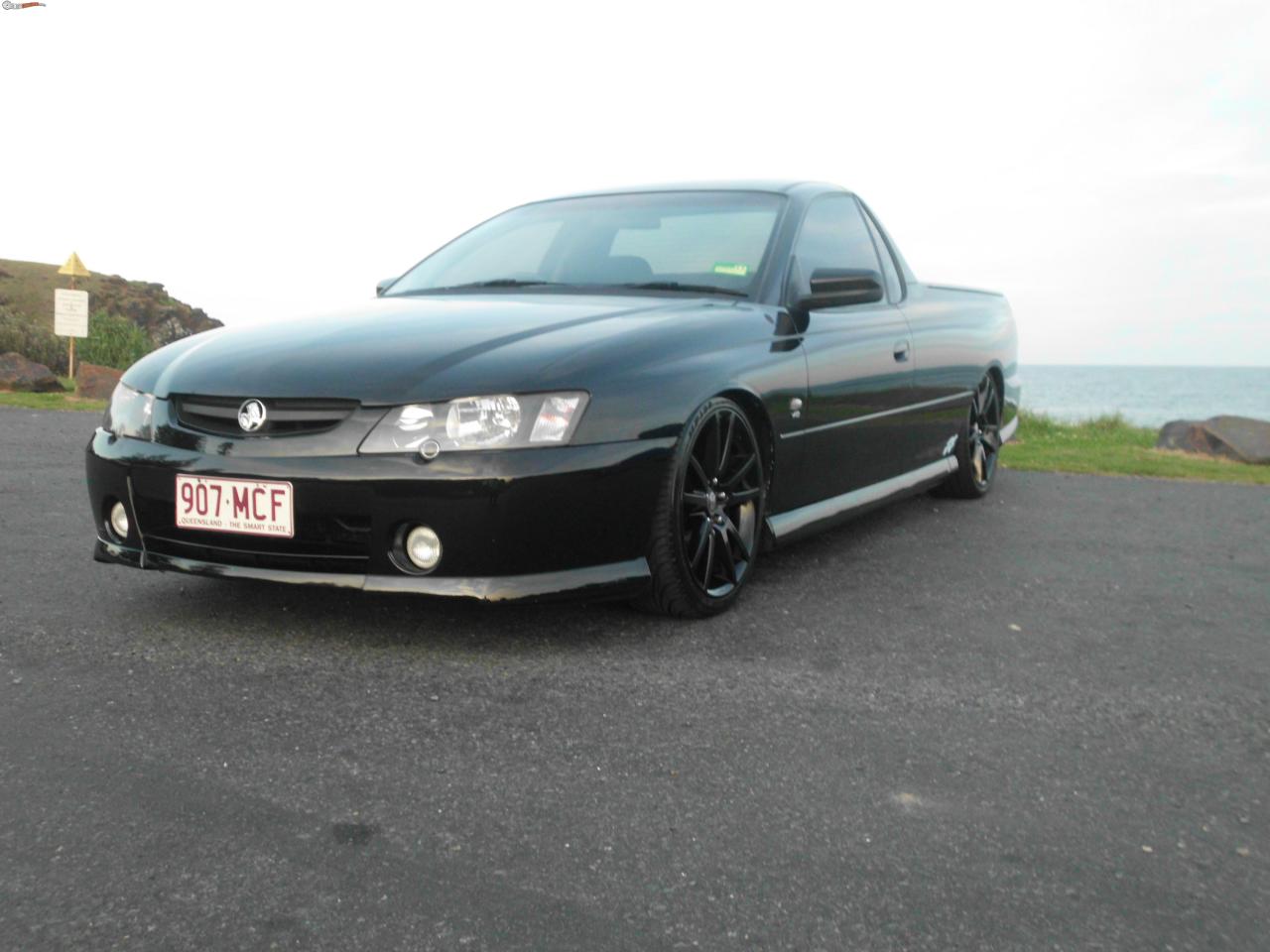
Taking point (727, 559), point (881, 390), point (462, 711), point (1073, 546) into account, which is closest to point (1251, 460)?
point (1073, 546)

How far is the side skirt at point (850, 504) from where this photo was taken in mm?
4336

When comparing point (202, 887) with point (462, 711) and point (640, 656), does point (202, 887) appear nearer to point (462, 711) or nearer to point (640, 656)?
point (462, 711)

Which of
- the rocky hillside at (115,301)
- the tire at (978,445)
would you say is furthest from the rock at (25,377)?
the rocky hillside at (115,301)

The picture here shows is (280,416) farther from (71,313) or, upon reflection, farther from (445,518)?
(71,313)

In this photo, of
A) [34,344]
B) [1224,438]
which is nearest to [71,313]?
[34,344]

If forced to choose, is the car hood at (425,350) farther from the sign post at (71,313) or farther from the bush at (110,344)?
the bush at (110,344)

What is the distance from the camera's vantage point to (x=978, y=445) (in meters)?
6.76

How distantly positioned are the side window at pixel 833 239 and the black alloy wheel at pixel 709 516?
37.9 inches

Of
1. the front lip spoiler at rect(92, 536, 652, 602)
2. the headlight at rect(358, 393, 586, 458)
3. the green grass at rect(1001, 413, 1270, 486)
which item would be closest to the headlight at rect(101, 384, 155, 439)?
the front lip spoiler at rect(92, 536, 652, 602)

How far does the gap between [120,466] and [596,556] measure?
1391mm

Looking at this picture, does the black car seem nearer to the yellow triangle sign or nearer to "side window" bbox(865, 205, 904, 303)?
"side window" bbox(865, 205, 904, 303)

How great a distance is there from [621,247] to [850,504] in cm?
132

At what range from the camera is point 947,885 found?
2146 mm

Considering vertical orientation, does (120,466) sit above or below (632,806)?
above
